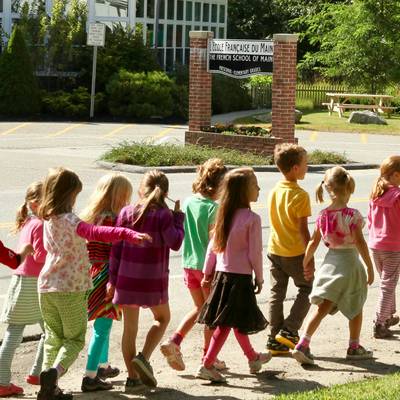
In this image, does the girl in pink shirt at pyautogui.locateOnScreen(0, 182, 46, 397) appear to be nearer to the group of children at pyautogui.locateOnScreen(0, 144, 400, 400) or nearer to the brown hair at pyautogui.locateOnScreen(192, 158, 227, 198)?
the group of children at pyautogui.locateOnScreen(0, 144, 400, 400)

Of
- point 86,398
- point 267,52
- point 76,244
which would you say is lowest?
point 86,398

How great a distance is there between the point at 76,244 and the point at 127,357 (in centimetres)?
88

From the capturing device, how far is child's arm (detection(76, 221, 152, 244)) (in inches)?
266

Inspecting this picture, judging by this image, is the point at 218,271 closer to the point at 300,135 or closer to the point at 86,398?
the point at 86,398

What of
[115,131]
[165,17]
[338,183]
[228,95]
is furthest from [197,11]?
[338,183]

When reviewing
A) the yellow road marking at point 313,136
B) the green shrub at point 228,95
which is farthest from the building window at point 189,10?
the yellow road marking at point 313,136

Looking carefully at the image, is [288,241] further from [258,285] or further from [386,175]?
[386,175]

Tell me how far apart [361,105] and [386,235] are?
35074mm

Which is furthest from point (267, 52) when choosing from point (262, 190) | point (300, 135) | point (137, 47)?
point (137, 47)

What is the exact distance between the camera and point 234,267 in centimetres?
755

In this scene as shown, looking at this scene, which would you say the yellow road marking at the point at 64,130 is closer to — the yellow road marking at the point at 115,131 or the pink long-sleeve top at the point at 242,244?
the yellow road marking at the point at 115,131

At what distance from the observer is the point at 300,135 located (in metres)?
33.6

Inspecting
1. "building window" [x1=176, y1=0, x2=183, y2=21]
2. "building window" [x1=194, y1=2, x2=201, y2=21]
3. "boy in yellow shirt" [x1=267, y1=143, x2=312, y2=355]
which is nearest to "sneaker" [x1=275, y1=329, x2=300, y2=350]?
"boy in yellow shirt" [x1=267, y1=143, x2=312, y2=355]

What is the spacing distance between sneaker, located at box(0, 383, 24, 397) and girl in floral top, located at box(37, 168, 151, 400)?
30 centimetres
